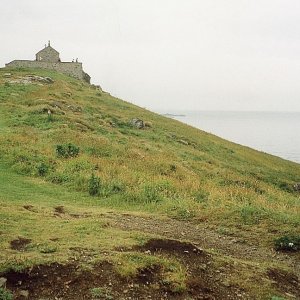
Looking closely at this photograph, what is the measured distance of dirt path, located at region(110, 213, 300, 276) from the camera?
11039 millimetres

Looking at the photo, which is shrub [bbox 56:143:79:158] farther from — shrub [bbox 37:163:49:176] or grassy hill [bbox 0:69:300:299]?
shrub [bbox 37:163:49:176]

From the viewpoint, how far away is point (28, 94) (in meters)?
45.8

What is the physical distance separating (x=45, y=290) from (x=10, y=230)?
349 centimetres

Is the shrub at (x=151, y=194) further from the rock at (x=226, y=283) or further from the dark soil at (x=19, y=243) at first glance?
the rock at (x=226, y=283)

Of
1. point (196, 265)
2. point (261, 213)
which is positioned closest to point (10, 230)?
point (196, 265)

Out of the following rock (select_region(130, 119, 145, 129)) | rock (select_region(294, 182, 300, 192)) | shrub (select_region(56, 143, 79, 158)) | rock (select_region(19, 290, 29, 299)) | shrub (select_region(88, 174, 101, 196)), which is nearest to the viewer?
rock (select_region(19, 290, 29, 299))

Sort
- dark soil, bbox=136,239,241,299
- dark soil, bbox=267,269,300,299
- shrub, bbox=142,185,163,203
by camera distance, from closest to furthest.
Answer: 1. dark soil, bbox=136,239,241,299
2. dark soil, bbox=267,269,300,299
3. shrub, bbox=142,185,163,203

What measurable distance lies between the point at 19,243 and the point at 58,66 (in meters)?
69.3

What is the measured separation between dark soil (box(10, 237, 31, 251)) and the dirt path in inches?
122

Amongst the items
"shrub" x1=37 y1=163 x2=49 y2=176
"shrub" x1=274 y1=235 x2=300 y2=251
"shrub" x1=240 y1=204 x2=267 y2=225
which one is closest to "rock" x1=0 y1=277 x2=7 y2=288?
"shrub" x1=274 y1=235 x2=300 y2=251

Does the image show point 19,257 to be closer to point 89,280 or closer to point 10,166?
point 89,280

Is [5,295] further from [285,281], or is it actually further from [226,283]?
[285,281]

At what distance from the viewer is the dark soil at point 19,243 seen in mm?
9734

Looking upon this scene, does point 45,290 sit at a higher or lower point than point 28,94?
lower
